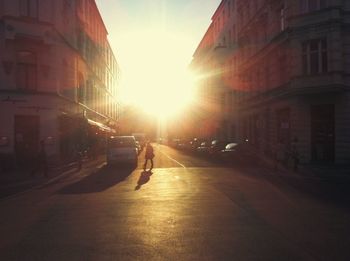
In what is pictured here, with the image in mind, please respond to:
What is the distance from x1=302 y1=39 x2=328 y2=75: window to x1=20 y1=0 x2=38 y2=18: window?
16.1 m

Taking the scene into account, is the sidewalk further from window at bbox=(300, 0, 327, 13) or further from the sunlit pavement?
window at bbox=(300, 0, 327, 13)

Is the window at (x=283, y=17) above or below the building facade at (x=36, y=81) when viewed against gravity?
above

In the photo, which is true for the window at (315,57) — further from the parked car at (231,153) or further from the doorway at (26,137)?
the doorway at (26,137)

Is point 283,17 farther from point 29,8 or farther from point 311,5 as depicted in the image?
point 29,8

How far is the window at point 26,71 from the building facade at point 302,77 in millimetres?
14315

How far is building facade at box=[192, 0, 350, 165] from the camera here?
93.8 ft

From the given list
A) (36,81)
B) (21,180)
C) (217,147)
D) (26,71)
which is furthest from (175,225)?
(217,147)

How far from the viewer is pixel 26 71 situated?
3108cm

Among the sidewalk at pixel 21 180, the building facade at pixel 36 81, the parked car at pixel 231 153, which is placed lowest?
the sidewalk at pixel 21 180

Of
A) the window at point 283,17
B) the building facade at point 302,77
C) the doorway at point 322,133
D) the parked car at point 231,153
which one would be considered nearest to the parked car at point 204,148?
the building facade at point 302,77

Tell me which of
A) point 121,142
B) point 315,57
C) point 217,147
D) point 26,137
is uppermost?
point 315,57

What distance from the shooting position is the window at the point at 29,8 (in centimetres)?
3048

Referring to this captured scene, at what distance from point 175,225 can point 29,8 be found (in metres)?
24.7

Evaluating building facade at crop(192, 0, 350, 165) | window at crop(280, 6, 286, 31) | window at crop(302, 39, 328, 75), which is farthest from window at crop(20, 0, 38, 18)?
window at crop(302, 39, 328, 75)
